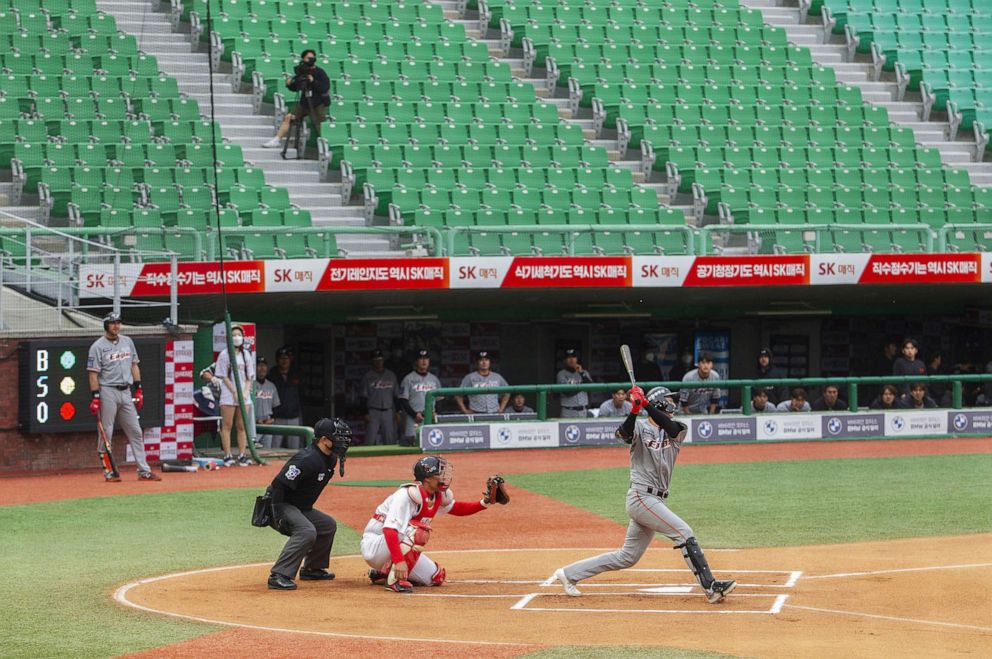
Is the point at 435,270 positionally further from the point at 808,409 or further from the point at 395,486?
the point at 808,409

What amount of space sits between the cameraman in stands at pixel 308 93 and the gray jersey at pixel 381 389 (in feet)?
15.9

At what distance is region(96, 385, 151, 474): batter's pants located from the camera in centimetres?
1794

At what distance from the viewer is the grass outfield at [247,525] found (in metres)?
A: 10.4

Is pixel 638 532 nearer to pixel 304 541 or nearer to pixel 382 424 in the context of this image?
pixel 304 541

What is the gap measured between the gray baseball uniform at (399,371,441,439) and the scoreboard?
14.1 ft

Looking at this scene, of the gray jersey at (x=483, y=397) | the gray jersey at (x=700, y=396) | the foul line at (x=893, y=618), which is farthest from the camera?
the gray jersey at (x=700, y=396)

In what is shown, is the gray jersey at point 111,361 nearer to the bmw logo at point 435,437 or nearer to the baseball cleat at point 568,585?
the bmw logo at point 435,437

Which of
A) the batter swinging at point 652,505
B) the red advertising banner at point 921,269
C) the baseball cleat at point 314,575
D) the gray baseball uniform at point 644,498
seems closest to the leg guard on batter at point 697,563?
the batter swinging at point 652,505

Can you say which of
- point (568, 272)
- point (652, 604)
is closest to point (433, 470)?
point (652, 604)

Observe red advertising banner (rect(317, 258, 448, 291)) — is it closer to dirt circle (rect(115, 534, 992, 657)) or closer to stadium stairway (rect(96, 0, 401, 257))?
stadium stairway (rect(96, 0, 401, 257))

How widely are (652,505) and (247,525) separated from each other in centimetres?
573

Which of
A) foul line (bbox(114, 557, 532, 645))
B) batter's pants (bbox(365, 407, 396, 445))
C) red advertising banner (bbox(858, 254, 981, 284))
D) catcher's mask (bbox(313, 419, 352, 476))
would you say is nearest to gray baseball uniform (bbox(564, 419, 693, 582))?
foul line (bbox(114, 557, 532, 645))

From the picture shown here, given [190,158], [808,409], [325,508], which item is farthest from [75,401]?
[808,409]

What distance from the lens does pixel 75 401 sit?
18656 millimetres
